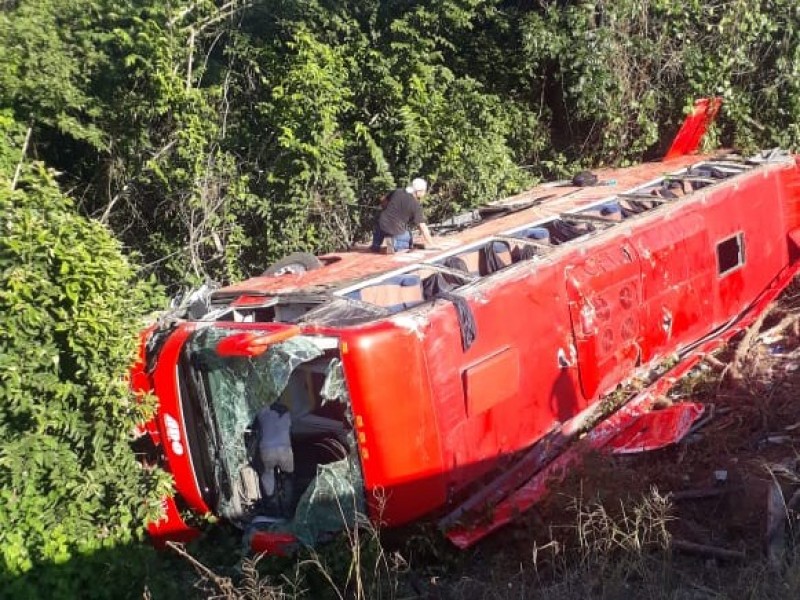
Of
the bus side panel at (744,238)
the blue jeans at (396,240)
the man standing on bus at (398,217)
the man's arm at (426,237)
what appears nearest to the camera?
the man's arm at (426,237)

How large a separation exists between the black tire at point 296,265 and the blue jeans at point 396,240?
0.69 meters

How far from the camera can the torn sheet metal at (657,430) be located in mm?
5746

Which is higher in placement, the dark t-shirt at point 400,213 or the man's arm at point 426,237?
the dark t-shirt at point 400,213

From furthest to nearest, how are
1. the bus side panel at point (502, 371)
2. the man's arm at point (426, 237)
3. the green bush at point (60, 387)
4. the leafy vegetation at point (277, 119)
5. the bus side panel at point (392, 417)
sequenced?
the man's arm at point (426, 237)
the bus side panel at point (502, 371)
the leafy vegetation at point (277, 119)
the bus side panel at point (392, 417)
the green bush at point (60, 387)

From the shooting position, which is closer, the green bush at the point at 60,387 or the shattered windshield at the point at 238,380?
the green bush at the point at 60,387

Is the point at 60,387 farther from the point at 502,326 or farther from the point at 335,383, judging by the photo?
the point at 502,326

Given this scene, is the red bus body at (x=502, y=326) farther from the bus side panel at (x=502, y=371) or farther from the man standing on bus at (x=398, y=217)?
the man standing on bus at (x=398, y=217)

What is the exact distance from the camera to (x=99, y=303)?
15.0ft

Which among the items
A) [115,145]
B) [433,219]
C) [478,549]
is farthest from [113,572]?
[433,219]

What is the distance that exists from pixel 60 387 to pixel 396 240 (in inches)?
143

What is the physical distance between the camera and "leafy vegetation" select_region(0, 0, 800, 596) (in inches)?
190

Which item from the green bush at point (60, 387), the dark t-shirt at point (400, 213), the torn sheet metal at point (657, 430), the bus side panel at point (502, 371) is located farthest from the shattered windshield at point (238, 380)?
the dark t-shirt at point (400, 213)

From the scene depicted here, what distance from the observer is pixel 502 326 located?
554 cm

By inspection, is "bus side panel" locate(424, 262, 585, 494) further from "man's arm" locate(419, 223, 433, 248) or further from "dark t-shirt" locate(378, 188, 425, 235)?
"dark t-shirt" locate(378, 188, 425, 235)
